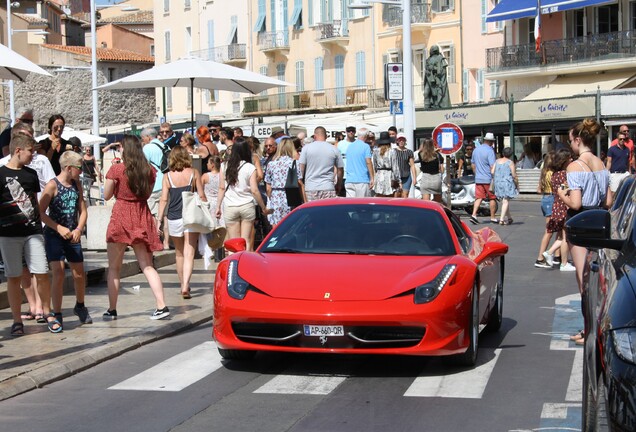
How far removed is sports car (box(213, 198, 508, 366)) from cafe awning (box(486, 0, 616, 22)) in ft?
126

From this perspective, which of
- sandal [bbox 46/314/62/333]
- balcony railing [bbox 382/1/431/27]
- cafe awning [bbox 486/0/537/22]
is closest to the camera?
sandal [bbox 46/314/62/333]

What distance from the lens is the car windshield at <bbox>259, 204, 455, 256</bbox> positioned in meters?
10.1

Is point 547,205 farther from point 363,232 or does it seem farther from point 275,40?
point 275,40

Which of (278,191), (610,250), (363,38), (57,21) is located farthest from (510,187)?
(57,21)

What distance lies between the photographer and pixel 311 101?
6369 centimetres

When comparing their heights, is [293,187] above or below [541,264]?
above

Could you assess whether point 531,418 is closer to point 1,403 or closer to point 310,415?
point 310,415

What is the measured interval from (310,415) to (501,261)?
4.36 m

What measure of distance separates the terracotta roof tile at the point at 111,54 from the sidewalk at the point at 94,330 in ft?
204

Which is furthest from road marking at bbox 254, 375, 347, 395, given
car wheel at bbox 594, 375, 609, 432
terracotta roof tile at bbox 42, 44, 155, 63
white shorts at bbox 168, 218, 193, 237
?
terracotta roof tile at bbox 42, 44, 155, 63

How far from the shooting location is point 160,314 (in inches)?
485

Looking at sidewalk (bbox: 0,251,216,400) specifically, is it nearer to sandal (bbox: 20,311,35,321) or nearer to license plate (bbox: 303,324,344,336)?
sandal (bbox: 20,311,35,321)

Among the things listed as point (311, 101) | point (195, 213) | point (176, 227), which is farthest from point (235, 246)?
point (311, 101)

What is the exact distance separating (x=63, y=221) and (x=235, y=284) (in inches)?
113
